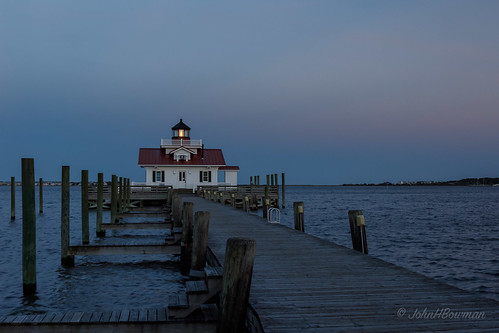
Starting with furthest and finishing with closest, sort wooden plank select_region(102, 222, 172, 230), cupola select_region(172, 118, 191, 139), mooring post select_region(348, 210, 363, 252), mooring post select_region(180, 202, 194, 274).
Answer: cupola select_region(172, 118, 191, 139), wooden plank select_region(102, 222, 172, 230), mooring post select_region(180, 202, 194, 274), mooring post select_region(348, 210, 363, 252)

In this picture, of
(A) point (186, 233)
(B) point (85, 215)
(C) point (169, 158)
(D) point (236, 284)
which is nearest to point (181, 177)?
(C) point (169, 158)

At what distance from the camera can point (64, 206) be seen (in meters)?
13.9

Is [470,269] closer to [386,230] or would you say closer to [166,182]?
[386,230]

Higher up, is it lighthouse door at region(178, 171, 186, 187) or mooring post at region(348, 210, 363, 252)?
lighthouse door at region(178, 171, 186, 187)

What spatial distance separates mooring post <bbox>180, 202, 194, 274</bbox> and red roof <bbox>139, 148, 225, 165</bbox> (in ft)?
134

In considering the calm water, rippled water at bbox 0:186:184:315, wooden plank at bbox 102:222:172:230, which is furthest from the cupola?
rippled water at bbox 0:186:184:315

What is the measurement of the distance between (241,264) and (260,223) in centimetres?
1222

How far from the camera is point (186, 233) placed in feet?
42.5

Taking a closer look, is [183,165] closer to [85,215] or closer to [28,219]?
[85,215]

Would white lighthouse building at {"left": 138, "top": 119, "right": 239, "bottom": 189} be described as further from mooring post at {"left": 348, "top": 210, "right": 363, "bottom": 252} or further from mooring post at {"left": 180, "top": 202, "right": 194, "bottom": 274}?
mooring post at {"left": 348, "top": 210, "right": 363, "bottom": 252}

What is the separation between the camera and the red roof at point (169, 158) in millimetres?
54219

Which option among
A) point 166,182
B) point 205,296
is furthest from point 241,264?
point 166,182

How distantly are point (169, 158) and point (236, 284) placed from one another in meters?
50.8

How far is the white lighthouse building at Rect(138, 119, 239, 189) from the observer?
54.2 meters
